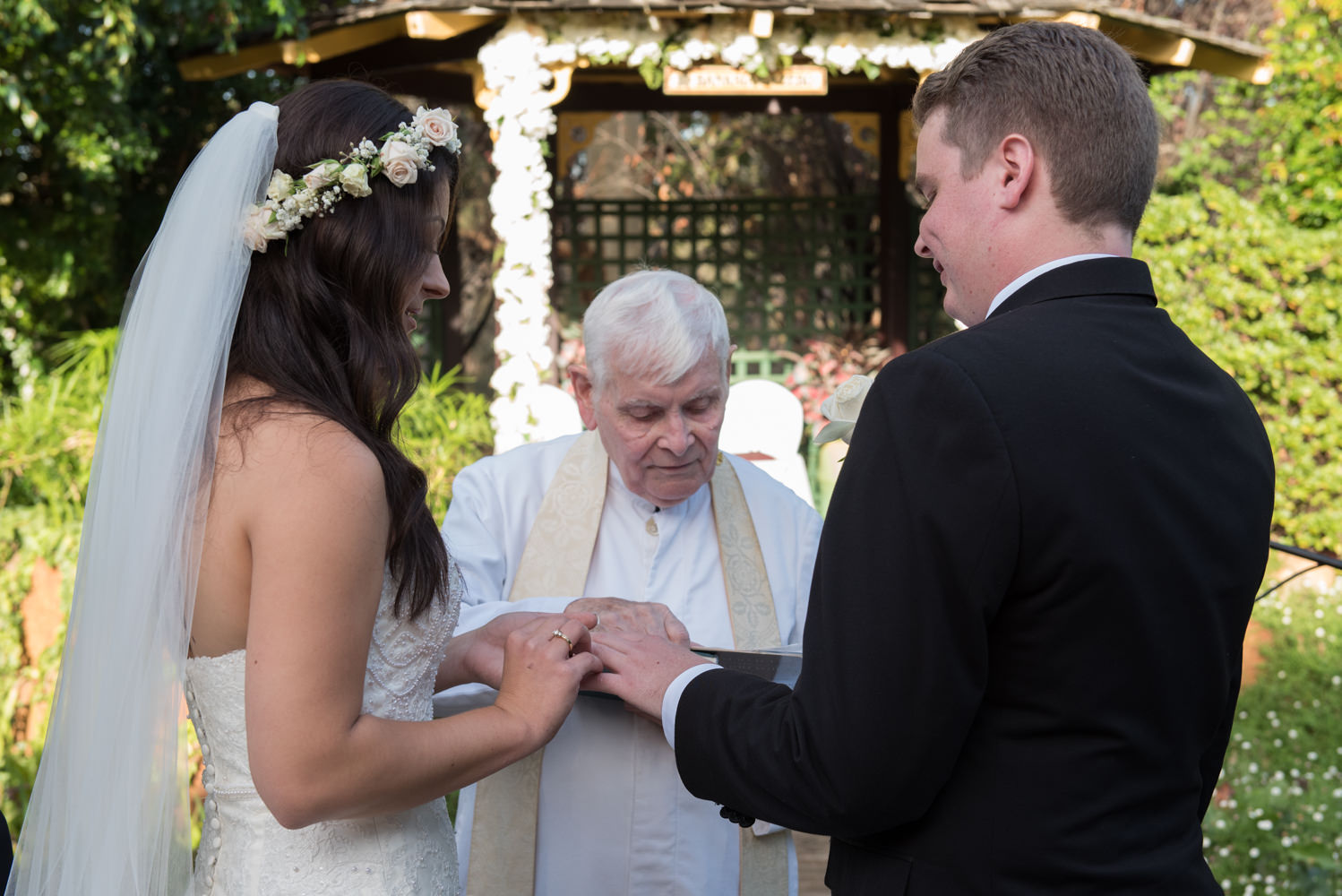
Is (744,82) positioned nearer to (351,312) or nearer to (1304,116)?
(1304,116)

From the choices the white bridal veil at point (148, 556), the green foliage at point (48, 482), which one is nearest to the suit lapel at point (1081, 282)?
the white bridal veil at point (148, 556)

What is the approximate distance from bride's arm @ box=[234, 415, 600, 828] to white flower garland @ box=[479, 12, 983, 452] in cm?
561

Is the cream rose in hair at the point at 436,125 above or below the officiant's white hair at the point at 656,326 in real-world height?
above

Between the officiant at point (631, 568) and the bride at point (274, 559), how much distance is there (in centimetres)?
62

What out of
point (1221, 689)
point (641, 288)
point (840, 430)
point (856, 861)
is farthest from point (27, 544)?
point (1221, 689)

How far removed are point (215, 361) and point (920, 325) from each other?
28.7 ft

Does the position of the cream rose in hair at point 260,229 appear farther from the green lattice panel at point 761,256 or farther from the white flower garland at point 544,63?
the green lattice panel at point 761,256

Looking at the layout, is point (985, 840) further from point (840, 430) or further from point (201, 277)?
point (201, 277)

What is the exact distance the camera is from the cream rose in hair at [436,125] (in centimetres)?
192

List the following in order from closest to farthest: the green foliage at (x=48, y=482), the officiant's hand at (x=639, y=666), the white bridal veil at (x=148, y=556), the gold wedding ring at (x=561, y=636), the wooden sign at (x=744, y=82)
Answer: the white bridal veil at (x=148, y=556) → the officiant's hand at (x=639, y=666) → the gold wedding ring at (x=561, y=636) → the green foliage at (x=48, y=482) → the wooden sign at (x=744, y=82)

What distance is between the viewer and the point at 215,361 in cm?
181

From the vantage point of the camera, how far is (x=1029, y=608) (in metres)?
1.52

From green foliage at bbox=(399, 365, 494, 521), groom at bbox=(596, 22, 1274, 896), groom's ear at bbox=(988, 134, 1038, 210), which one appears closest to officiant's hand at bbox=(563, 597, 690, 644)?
groom at bbox=(596, 22, 1274, 896)

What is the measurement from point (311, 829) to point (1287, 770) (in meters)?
4.93
